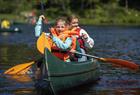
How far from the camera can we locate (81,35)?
1587 centimetres

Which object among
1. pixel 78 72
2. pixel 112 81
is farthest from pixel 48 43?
pixel 112 81

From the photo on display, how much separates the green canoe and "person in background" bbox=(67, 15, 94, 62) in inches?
33.5

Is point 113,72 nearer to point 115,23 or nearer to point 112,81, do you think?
point 112,81

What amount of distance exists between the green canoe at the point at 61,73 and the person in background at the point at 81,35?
2.79 feet

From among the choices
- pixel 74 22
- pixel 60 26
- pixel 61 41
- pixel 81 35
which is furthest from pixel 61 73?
pixel 81 35

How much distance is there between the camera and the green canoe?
13.3 meters

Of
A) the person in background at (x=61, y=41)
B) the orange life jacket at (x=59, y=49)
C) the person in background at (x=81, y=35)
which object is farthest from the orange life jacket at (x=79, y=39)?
the orange life jacket at (x=59, y=49)

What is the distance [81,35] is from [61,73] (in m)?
2.56

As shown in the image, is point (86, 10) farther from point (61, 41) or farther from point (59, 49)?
point (61, 41)

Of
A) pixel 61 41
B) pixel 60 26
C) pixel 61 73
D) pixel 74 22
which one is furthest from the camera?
pixel 74 22

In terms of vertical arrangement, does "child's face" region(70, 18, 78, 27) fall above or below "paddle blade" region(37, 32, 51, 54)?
above

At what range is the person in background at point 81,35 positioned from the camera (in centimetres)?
1541

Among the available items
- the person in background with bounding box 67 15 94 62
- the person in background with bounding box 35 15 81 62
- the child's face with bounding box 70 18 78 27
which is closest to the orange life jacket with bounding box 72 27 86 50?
the person in background with bounding box 67 15 94 62

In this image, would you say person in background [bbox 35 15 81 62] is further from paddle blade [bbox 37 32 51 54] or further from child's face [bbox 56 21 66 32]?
paddle blade [bbox 37 32 51 54]
